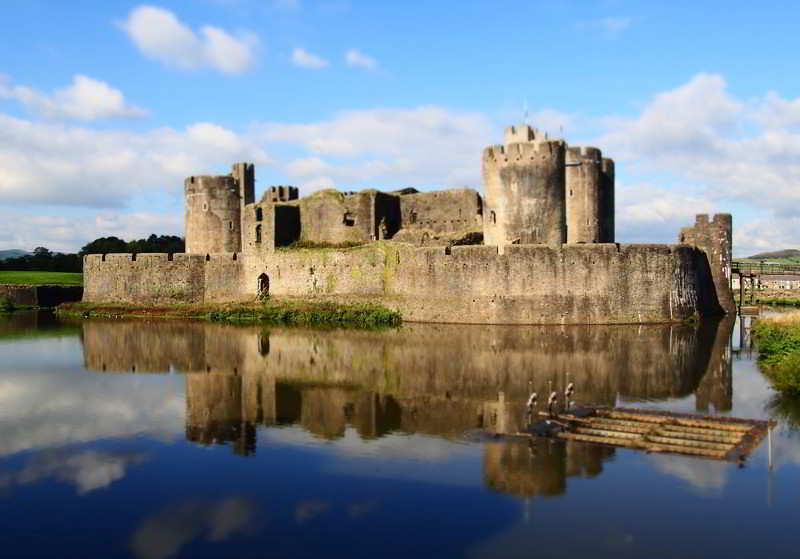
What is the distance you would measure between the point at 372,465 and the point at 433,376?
23.4 feet

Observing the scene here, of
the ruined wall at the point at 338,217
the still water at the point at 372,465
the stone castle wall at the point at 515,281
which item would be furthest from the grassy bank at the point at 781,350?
the ruined wall at the point at 338,217

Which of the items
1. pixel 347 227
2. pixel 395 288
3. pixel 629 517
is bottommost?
pixel 629 517

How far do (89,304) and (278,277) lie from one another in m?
11.4

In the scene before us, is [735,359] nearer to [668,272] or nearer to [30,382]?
[668,272]

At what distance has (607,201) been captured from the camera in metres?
36.8

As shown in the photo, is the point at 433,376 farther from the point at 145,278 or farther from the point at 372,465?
the point at 145,278

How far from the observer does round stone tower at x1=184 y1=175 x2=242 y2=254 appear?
1657 inches

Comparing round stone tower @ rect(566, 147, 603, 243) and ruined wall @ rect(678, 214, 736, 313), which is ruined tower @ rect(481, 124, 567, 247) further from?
ruined wall @ rect(678, 214, 736, 313)

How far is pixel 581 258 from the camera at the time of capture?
29.0 metres

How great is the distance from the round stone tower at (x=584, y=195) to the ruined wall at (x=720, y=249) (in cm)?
440

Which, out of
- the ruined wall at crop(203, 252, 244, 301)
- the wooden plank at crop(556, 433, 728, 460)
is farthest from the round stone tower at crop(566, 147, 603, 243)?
the wooden plank at crop(556, 433, 728, 460)

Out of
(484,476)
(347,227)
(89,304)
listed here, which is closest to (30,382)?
(484,476)

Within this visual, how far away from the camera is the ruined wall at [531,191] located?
3186 centimetres

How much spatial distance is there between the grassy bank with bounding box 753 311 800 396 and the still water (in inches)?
22.1
